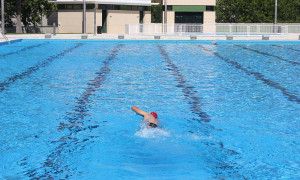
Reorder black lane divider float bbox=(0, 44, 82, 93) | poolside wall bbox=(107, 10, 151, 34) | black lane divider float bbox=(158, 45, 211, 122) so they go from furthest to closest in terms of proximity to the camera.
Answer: poolside wall bbox=(107, 10, 151, 34)
black lane divider float bbox=(0, 44, 82, 93)
black lane divider float bbox=(158, 45, 211, 122)

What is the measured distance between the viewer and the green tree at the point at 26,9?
124 feet

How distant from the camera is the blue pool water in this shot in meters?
5.49

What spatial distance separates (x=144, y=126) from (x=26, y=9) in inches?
1385

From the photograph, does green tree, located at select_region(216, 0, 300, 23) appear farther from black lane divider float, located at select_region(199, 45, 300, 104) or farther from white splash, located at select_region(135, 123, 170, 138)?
white splash, located at select_region(135, 123, 170, 138)

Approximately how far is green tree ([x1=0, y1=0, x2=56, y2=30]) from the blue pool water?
2499 cm

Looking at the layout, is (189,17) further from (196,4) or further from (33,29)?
(33,29)

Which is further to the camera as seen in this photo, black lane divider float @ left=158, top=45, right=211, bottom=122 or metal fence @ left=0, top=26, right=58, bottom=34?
metal fence @ left=0, top=26, right=58, bottom=34

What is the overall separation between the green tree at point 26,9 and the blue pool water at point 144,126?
2499 cm

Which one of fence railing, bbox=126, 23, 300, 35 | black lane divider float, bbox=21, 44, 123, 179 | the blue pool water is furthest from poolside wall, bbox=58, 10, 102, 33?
black lane divider float, bbox=21, 44, 123, 179

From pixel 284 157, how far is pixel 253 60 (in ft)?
38.6

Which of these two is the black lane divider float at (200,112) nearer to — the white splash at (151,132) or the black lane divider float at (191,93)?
the black lane divider float at (191,93)

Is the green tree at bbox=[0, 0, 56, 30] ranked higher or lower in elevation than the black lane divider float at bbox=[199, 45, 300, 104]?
higher

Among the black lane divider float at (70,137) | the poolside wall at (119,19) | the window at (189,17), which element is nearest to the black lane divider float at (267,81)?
the black lane divider float at (70,137)

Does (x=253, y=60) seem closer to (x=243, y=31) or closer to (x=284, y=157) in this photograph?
(x=284, y=157)
